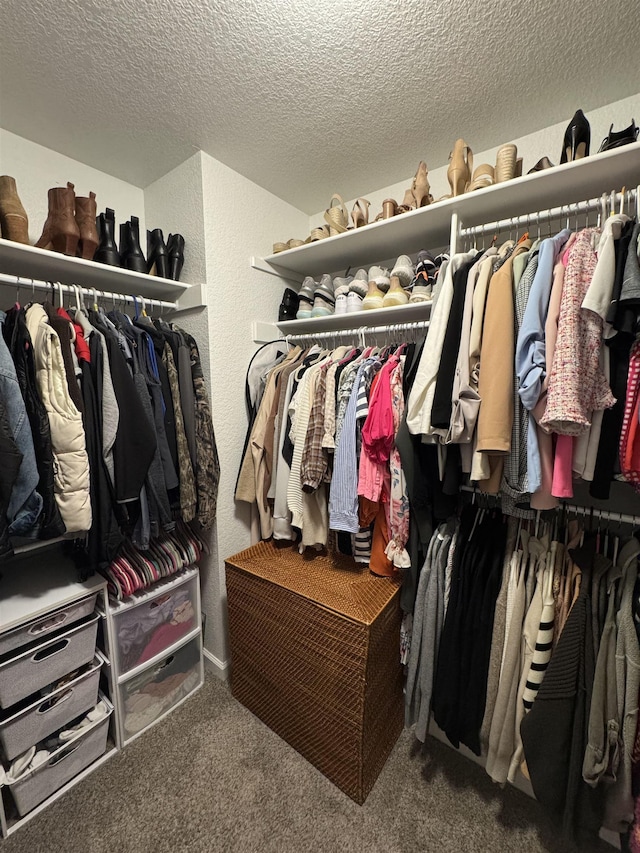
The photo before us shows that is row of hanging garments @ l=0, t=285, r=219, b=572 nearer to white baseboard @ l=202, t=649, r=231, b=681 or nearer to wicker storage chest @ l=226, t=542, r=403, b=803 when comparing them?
wicker storage chest @ l=226, t=542, r=403, b=803

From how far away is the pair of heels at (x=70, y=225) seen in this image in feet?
3.98

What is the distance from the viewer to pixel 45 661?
1147 millimetres

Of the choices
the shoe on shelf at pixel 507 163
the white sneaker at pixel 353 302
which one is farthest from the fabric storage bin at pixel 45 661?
the shoe on shelf at pixel 507 163

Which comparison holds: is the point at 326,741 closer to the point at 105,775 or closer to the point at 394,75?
the point at 105,775

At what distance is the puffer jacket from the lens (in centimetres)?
103

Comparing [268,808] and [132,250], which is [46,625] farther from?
[132,250]

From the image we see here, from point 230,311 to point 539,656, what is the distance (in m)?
1.72

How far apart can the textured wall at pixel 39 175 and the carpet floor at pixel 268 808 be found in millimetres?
2086

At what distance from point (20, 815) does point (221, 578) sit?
90cm

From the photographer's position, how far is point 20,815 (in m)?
1.12

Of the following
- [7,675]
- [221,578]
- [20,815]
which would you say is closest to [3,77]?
[7,675]

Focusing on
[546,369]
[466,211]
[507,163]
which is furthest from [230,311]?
[546,369]

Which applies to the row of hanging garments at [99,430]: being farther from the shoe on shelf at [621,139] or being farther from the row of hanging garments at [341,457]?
the shoe on shelf at [621,139]

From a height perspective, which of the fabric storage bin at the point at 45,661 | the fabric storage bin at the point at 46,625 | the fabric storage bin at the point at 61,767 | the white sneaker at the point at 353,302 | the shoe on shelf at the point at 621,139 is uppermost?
the shoe on shelf at the point at 621,139
